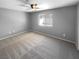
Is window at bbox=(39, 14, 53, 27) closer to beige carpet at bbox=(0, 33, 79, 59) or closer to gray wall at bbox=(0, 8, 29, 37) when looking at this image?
gray wall at bbox=(0, 8, 29, 37)

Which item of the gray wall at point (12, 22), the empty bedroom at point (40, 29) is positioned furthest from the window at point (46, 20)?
the gray wall at point (12, 22)

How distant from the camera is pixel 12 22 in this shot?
16.8ft

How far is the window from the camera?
16.6ft

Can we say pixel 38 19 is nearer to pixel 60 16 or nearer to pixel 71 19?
pixel 60 16

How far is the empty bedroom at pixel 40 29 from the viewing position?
8.42ft

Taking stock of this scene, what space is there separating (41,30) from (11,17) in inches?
114

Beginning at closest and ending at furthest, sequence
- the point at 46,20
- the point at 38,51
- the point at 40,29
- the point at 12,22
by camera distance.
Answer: the point at 38,51, the point at 12,22, the point at 46,20, the point at 40,29

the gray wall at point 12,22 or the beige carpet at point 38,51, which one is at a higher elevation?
the gray wall at point 12,22

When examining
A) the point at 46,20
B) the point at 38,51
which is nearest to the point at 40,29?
the point at 46,20

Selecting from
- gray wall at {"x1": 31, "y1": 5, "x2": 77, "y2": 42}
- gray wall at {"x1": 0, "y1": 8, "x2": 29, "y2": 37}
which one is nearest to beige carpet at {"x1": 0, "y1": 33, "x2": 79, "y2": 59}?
gray wall at {"x1": 31, "y1": 5, "x2": 77, "y2": 42}

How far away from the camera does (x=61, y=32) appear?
416cm

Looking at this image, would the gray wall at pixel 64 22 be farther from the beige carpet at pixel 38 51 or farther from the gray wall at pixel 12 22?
the gray wall at pixel 12 22

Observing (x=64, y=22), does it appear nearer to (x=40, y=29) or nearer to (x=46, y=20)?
(x=46, y=20)

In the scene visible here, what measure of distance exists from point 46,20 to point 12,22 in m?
2.98
